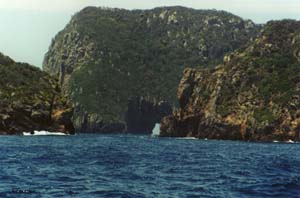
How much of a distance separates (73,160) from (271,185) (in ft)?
104

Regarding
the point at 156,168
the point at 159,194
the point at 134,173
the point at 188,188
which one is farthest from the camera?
the point at 156,168

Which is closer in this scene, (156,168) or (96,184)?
(96,184)

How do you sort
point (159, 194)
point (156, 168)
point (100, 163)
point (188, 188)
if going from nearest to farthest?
1. point (159, 194)
2. point (188, 188)
3. point (156, 168)
4. point (100, 163)

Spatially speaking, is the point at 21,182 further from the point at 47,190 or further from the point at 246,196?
the point at 246,196

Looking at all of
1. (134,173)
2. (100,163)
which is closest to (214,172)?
(134,173)

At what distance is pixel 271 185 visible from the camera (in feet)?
178

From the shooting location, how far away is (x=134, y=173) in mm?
63094

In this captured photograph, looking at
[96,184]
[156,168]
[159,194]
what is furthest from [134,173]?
[159,194]

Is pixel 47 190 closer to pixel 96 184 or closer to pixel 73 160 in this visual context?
pixel 96 184

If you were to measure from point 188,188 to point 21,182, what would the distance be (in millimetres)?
14198

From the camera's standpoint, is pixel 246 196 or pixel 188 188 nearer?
pixel 246 196

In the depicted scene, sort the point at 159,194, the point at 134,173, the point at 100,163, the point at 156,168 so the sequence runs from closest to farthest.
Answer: the point at 159,194 → the point at 134,173 → the point at 156,168 → the point at 100,163

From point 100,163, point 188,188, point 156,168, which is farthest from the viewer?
point 100,163

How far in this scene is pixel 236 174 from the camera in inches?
A: 2534
